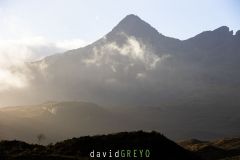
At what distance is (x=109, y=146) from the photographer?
5419 cm

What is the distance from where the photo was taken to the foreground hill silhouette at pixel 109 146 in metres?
52.1

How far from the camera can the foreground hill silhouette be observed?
171ft

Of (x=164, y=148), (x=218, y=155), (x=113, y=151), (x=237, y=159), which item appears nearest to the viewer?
(x=113, y=151)

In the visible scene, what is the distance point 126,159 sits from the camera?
165 ft

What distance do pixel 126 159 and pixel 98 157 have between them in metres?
2.80

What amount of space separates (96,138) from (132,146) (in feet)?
13.2

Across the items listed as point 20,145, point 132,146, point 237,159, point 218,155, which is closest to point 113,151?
point 132,146

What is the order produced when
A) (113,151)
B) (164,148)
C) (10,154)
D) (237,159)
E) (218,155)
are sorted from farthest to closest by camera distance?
(218,155) → (237,159) → (164,148) → (113,151) → (10,154)

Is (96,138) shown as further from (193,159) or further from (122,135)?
(193,159)

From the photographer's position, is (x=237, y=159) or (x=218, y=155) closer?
(x=237, y=159)

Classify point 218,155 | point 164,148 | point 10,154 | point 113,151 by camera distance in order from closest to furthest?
point 10,154, point 113,151, point 164,148, point 218,155

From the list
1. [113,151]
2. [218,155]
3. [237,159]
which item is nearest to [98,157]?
[113,151]

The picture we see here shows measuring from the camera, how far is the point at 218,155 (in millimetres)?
111188

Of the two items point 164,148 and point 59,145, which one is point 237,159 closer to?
point 164,148
